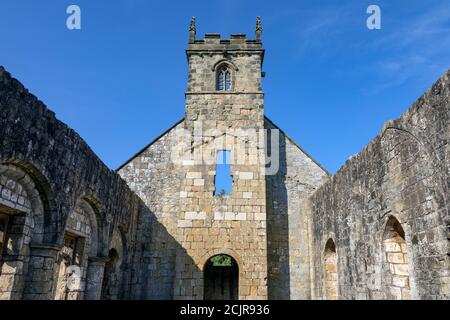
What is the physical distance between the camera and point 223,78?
522 inches

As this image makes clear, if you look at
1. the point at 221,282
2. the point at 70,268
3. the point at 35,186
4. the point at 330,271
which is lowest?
the point at 70,268

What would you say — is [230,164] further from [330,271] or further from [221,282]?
[221,282]

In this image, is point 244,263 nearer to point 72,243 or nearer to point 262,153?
point 262,153

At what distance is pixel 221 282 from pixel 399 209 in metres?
8.44

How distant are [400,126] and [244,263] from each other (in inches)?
243

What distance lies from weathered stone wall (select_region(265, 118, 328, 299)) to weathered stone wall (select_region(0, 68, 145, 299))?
6076 millimetres

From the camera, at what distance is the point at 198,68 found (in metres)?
13.2

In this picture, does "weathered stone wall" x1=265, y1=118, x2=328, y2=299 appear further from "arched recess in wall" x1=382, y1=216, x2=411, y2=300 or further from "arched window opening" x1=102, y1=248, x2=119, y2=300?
"arched recess in wall" x1=382, y1=216, x2=411, y2=300

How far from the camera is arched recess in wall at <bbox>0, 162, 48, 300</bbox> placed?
577 cm

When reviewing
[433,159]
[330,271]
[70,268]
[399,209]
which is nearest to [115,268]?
[70,268]

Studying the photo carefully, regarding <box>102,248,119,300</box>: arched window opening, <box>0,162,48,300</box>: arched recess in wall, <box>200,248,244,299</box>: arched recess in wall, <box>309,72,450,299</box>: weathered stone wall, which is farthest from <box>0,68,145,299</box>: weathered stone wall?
<box>309,72,450,299</box>: weathered stone wall

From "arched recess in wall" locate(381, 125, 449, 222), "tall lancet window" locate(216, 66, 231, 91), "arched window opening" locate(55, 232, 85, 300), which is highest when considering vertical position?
"tall lancet window" locate(216, 66, 231, 91)

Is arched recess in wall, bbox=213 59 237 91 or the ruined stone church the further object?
arched recess in wall, bbox=213 59 237 91

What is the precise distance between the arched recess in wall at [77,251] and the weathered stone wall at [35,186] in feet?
0.21
